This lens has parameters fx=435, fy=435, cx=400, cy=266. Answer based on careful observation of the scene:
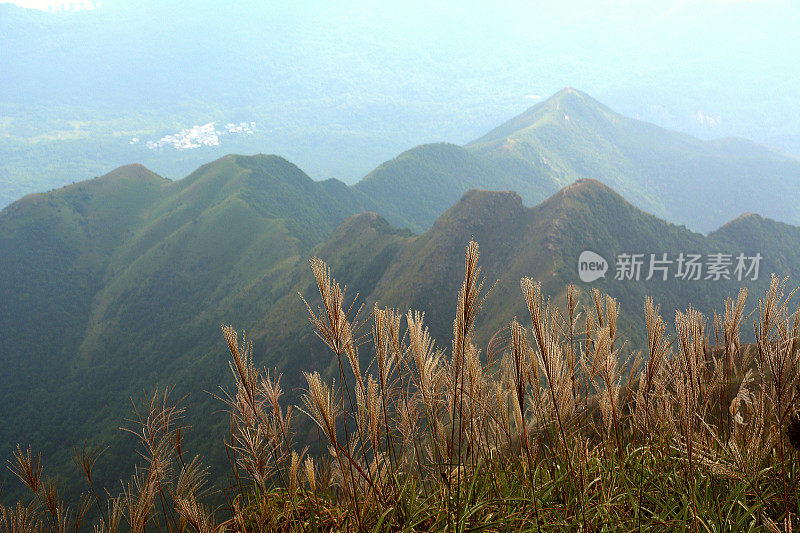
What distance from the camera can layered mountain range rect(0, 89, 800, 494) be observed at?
5606 centimetres

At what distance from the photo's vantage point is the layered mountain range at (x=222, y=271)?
56.1m

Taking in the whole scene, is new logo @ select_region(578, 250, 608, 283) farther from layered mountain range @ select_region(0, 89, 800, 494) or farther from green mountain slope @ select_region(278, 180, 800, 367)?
layered mountain range @ select_region(0, 89, 800, 494)

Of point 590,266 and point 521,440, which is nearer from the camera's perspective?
point 521,440

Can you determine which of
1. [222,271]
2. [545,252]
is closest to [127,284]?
[222,271]

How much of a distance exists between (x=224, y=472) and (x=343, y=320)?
5656 cm

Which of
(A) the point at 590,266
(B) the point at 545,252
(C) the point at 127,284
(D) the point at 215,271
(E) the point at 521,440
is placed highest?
(E) the point at 521,440

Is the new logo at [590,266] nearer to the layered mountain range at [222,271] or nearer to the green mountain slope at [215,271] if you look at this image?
the layered mountain range at [222,271]

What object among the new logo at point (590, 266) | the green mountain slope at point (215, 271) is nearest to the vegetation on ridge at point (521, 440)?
the green mountain slope at point (215, 271)

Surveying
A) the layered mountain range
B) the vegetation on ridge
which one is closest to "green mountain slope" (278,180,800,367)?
the layered mountain range

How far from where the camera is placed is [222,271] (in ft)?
308

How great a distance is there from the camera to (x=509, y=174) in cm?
18988

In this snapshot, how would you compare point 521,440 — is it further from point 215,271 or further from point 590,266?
point 215,271

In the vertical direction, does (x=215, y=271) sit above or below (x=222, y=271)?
above

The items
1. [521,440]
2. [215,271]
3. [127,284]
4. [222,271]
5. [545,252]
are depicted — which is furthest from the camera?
[127,284]
